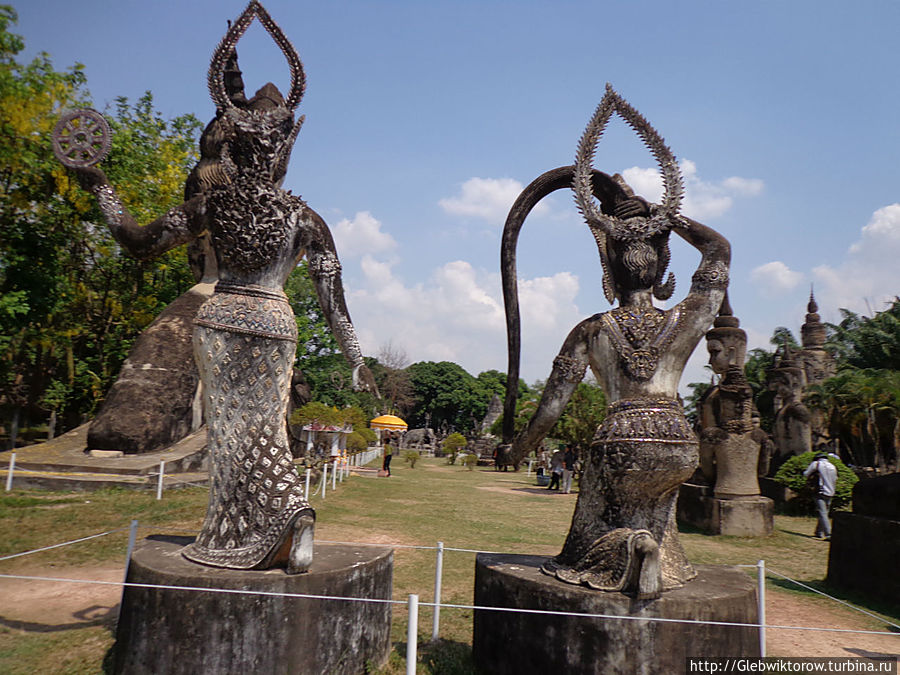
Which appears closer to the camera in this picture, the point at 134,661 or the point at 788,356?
the point at 134,661

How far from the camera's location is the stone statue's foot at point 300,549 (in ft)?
10.4

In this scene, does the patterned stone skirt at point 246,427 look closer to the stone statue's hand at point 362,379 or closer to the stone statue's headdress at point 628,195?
the stone statue's hand at point 362,379

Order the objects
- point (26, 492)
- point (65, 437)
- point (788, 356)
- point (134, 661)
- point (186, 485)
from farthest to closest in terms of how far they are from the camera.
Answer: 1. point (788, 356)
2. point (65, 437)
3. point (186, 485)
4. point (26, 492)
5. point (134, 661)

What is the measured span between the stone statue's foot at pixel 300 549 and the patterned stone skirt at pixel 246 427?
0.05 meters

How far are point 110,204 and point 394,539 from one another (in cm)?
601

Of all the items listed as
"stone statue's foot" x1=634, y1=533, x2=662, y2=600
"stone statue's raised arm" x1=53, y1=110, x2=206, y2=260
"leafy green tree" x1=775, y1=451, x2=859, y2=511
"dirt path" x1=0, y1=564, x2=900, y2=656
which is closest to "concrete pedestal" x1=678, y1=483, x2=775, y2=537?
"leafy green tree" x1=775, y1=451, x2=859, y2=511

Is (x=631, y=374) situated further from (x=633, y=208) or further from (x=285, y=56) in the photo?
(x=285, y=56)

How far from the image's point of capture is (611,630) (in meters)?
2.83

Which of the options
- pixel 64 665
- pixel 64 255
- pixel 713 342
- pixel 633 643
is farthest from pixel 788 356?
pixel 64 255

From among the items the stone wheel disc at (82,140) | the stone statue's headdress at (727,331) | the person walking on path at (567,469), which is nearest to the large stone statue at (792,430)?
the person walking on path at (567,469)

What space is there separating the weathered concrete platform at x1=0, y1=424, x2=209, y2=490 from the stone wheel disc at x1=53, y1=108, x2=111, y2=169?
617 cm

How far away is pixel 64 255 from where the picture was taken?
53.5 ft

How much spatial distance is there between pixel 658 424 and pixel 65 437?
1125cm

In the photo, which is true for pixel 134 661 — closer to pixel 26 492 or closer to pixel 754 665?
pixel 754 665
